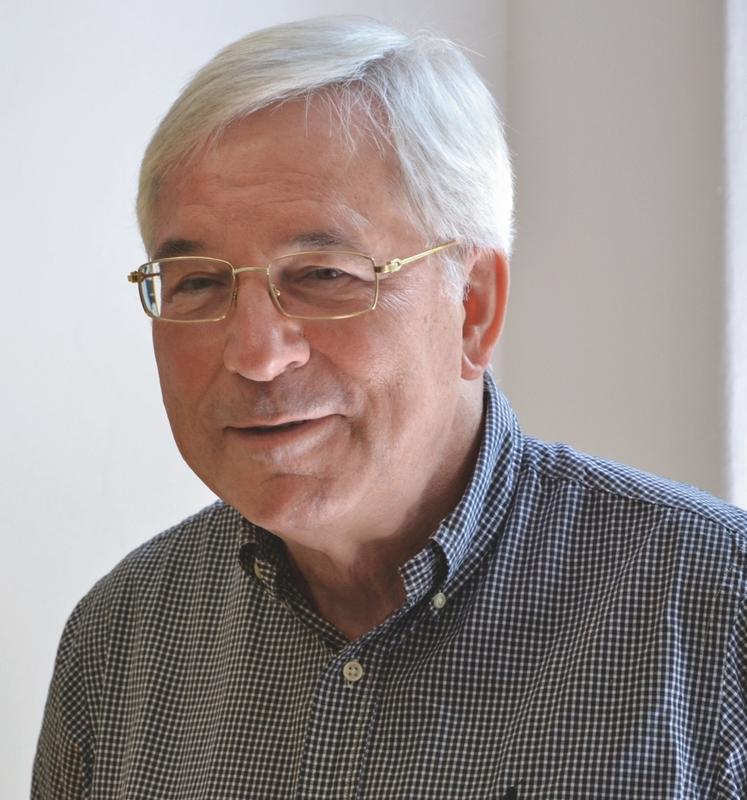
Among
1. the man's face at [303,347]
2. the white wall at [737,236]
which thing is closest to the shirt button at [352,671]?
the man's face at [303,347]

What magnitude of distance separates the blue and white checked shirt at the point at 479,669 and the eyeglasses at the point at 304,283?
0.84ft

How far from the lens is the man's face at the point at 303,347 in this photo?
129 centimetres

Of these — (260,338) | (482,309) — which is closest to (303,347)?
(260,338)

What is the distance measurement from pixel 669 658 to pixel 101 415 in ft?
3.99

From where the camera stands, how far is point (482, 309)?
4.73ft

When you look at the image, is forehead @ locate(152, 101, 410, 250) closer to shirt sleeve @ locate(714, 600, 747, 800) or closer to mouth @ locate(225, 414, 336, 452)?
mouth @ locate(225, 414, 336, 452)

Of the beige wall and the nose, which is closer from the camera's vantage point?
the nose

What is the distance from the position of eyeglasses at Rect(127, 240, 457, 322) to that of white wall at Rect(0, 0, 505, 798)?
2.63ft

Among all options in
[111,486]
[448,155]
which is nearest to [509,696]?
[448,155]

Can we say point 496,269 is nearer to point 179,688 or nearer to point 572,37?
point 179,688

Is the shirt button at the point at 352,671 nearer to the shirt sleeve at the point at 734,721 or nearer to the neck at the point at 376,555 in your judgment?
the neck at the point at 376,555

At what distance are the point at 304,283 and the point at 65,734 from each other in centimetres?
70

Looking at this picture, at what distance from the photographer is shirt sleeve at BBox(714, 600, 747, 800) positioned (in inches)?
48.5

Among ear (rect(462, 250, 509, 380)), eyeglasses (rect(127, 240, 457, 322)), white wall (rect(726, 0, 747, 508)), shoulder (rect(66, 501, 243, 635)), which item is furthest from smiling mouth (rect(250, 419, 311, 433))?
white wall (rect(726, 0, 747, 508))
